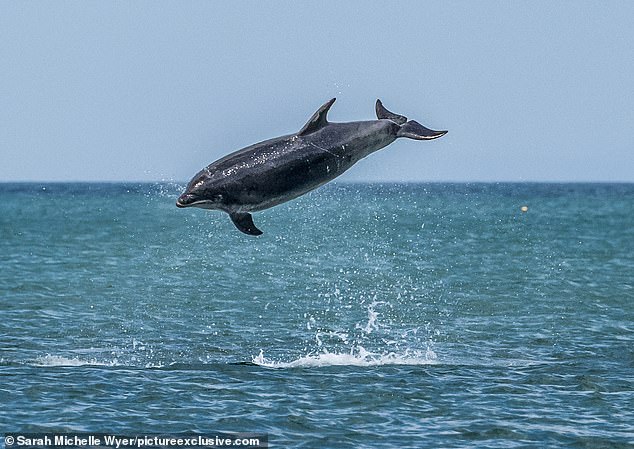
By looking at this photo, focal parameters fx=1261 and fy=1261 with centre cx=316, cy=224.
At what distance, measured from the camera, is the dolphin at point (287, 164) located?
14.2 m

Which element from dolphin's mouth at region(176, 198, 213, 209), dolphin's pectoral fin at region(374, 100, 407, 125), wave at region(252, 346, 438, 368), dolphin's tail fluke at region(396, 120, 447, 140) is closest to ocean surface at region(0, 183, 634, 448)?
wave at region(252, 346, 438, 368)

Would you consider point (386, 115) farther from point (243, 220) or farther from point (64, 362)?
point (64, 362)

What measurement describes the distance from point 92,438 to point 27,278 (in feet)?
84.8

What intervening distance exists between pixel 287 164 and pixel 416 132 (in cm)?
174

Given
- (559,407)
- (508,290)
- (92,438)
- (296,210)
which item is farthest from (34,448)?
(296,210)

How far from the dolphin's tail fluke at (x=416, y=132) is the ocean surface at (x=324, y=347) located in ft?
10.5

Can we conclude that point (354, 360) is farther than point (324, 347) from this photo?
No

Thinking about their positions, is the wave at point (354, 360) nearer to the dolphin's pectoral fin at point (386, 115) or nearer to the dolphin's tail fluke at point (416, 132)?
the dolphin's pectoral fin at point (386, 115)

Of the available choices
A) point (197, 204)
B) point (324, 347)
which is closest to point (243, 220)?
point (197, 204)

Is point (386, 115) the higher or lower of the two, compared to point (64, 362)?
higher

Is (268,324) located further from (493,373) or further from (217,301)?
(493,373)

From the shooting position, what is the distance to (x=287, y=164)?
1462 centimetres

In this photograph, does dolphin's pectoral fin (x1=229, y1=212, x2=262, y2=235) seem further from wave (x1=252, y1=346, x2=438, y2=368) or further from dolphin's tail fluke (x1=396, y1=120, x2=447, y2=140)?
wave (x1=252, y1=346, x2=438, y2=368)

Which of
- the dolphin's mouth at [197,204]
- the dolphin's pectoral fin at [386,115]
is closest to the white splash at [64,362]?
the dolphin's pectoral fin at [386,115]
